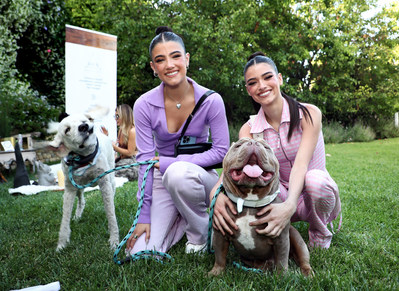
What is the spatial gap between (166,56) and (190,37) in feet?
34.6

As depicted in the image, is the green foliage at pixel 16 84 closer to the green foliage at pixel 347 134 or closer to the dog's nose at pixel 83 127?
the dog's nose at pixel 83 127

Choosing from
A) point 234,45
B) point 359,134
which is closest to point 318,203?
point 234,45

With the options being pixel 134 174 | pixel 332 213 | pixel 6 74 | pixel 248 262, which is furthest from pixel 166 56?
pixel 6 74

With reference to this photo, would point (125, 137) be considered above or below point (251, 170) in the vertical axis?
below

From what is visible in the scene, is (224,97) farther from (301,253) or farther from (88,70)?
(301,253)

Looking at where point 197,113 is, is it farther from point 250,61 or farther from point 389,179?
point 389,179

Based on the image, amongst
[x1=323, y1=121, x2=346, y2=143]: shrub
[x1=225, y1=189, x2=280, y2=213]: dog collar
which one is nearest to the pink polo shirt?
[x1=225, y1=189, x2=280, y2=213]: dog collar

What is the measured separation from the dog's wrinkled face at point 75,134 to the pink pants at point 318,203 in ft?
5.55

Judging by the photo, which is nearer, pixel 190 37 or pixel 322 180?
pixel 322 180

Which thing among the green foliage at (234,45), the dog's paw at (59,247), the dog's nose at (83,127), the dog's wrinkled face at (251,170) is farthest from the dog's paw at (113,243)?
the green foliage at (234,45)

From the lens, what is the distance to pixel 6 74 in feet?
34.0

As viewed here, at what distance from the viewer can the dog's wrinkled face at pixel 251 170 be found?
1.73 metres

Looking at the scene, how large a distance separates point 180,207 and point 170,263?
451mm

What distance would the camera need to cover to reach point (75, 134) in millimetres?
2527
